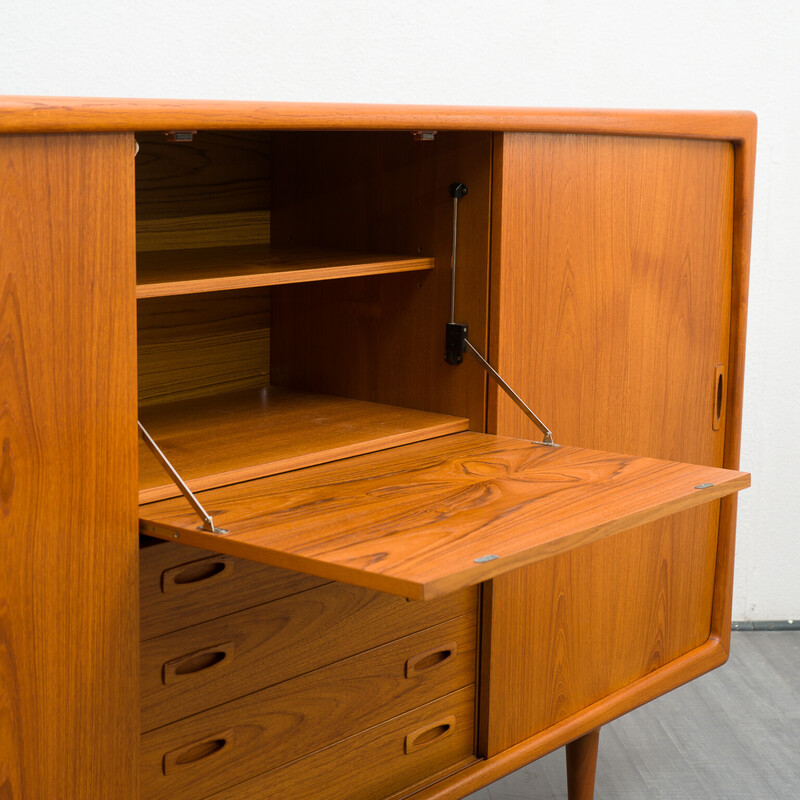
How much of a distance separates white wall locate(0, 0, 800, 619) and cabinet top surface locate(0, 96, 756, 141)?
1.15 metres

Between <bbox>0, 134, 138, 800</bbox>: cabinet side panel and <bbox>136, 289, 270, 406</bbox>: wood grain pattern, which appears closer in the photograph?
<bbox>0, 134, 138, 800</bbox>: cabinet side panel

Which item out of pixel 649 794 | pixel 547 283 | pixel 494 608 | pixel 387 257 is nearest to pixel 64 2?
pixel 387 257

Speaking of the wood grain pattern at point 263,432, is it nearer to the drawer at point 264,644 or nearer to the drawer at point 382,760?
the drawer at point 264,644

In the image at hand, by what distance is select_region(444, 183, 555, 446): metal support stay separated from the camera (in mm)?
1879

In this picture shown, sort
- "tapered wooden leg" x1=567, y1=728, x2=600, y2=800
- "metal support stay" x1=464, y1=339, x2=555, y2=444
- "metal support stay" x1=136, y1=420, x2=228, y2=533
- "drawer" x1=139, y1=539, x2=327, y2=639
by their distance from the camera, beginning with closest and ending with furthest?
"metal support stay" x1=136, y1=420, x2=228, y2=533
"drawer" x1=139, y1=539, x2=327, y2=639
"metal support stay" x1=464, y1=339, x2=555, y2=444
"tapered wooden leg" x1=567, y1=728, x2=600, y2=800

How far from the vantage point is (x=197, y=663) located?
1.62 metres

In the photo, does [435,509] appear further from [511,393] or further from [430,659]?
[430,659]

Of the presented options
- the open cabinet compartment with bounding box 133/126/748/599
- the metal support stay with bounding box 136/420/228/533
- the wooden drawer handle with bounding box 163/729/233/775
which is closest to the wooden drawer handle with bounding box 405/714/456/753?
the wooden drawer handle with bounding box 163/729/233/775

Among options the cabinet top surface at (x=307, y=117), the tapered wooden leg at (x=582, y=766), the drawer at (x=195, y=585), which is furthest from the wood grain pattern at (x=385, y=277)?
the tapered wooden leg at (x=582, y=766)

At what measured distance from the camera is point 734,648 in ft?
11.6

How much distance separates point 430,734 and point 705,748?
1.21m

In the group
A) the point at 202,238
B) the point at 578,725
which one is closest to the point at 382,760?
the point at 578,725

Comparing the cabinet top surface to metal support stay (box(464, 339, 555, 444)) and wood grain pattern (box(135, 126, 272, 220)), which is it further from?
wood grain pattern (box(135, 126, 272, 220))

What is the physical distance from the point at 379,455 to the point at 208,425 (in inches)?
12.2
